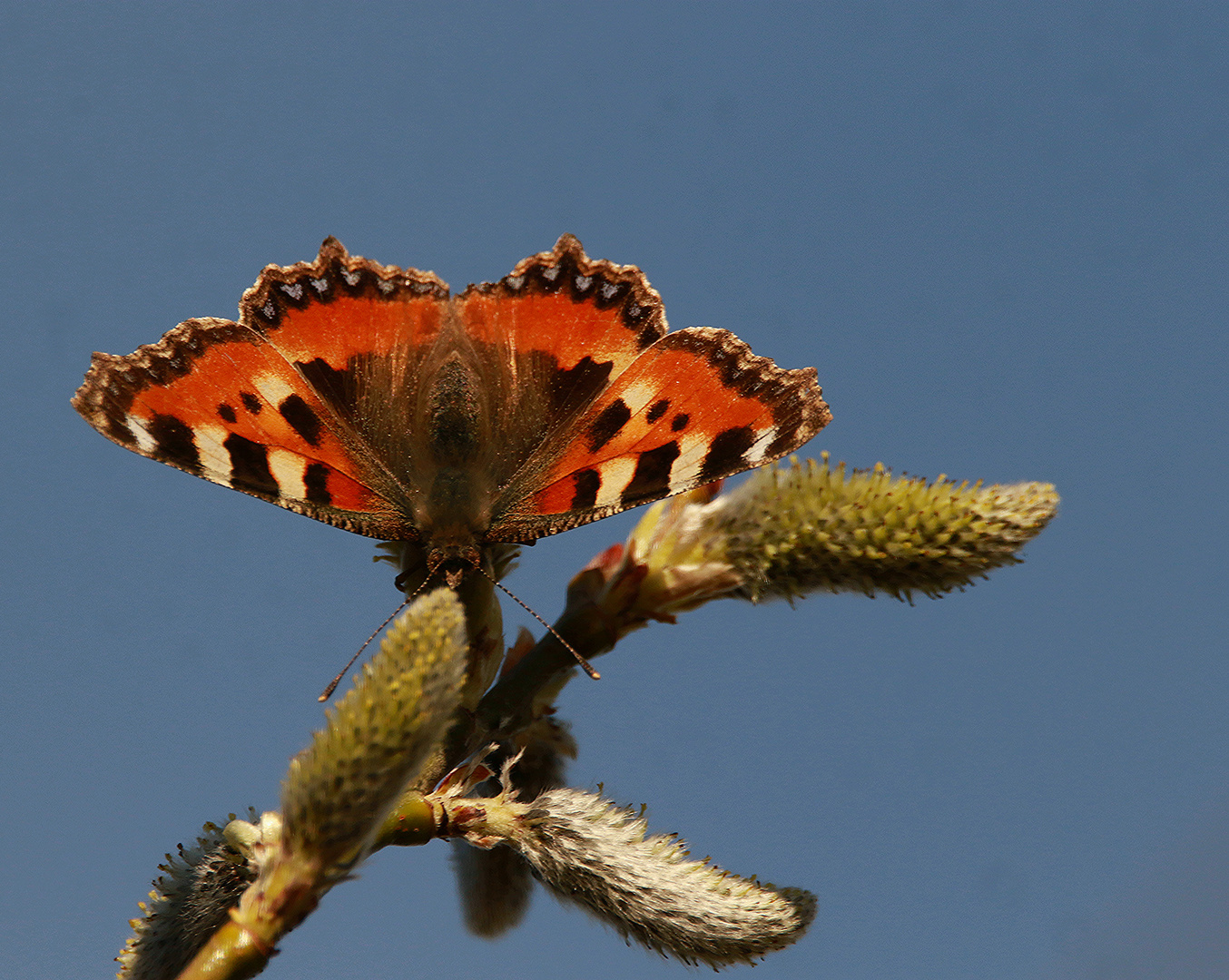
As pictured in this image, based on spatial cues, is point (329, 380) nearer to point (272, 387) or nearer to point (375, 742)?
point (272, 387)

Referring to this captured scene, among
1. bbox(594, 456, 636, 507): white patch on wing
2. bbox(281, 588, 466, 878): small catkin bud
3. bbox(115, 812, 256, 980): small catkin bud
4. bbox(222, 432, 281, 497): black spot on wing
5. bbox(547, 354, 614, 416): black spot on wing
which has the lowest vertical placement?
bbox(115, 812, 256, 980): small catkin bud

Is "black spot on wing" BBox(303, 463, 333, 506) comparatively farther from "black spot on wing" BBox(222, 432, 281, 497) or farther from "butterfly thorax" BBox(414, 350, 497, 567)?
"butterfly thorax" BBox(414, 350, 497, 567)

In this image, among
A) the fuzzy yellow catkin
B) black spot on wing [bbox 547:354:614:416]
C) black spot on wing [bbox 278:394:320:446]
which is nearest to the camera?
the fuzzy yellow catkin

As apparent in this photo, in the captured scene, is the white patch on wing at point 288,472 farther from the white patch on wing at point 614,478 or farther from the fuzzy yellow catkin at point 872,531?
the fuzzy yellow catkin at point 872,531

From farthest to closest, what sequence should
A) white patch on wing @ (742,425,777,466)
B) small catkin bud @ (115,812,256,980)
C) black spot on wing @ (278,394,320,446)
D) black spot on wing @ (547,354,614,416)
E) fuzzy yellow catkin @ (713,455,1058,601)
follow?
black spot on wing @ (547,354,614,416) → black spot on wing @ (278,394,320,446) → white patch on wing @ (742,425,777,466) → fuzzy yellow catkin @ (713,455,1058,601) → small catkin bud @ (115,812,256,980)

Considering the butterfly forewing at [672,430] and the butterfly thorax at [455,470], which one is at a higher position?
the butterfly forewing at [672,430]

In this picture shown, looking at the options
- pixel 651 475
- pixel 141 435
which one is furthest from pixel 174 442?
pixel 651 475

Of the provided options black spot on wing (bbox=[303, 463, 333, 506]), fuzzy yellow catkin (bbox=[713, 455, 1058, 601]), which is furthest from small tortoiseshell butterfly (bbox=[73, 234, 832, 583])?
fuzzy yellow catkin (bbox=[713, 455, 1058, 601])

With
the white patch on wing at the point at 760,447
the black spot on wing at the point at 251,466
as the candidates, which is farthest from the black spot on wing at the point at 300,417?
the white patch on wing at the point at 760,447
